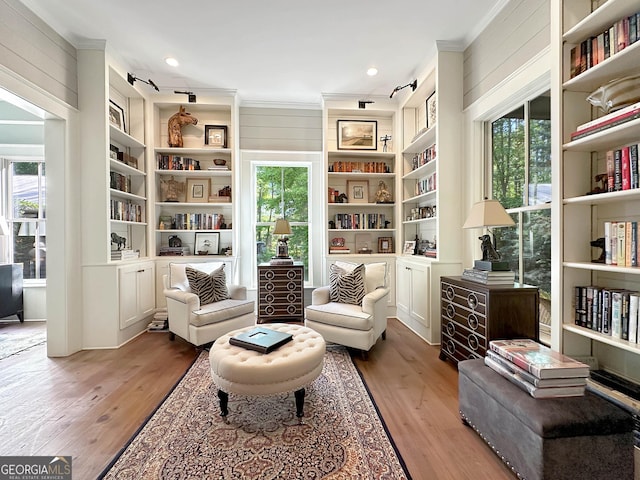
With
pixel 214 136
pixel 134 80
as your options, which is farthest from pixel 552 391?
pixel 134 80

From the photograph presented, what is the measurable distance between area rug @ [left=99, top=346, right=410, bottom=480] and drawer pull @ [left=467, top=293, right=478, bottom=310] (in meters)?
1.09

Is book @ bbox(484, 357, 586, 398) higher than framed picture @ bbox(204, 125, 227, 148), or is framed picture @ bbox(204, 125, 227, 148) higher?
framed picture @ bbox(204, 125, 227, 148)

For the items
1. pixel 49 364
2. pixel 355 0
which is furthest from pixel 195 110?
pixel 49 364

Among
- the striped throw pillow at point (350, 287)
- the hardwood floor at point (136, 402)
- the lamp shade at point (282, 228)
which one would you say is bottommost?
the hardwood floor at point (136, 402)

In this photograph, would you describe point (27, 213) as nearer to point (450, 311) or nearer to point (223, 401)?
point (223, 401)

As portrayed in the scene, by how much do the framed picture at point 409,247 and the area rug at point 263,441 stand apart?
219cm

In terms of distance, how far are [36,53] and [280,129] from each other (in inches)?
105

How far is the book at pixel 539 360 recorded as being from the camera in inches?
56.2

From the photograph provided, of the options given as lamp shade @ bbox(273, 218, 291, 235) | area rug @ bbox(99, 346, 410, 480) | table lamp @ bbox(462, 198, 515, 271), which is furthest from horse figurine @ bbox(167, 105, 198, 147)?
table lamp @ bbox(462, 198, 515, 271)

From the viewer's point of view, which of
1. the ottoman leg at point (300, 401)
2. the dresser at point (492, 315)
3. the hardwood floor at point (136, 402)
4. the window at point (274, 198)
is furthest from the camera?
the window at point (274, 198)

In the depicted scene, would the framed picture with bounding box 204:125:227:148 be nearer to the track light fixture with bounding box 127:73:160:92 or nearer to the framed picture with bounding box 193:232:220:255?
the track light fixture with bounding box 127:73:160:92

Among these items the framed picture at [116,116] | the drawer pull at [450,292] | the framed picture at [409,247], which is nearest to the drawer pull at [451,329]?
the drawer pull at [450,292]

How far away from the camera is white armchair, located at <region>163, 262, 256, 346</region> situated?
2986 millimetres

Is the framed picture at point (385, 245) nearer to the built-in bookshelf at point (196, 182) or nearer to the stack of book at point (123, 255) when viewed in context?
the built-in bookshelf at point (196, 182)
